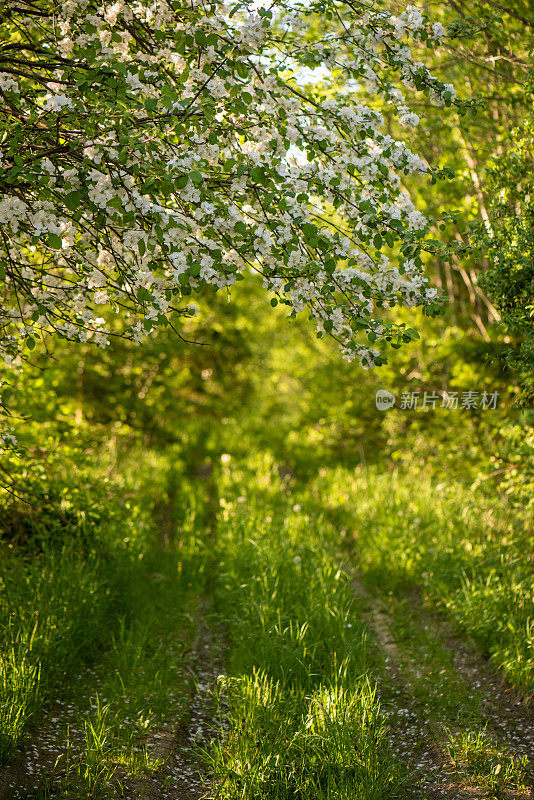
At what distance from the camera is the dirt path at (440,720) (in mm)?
3045

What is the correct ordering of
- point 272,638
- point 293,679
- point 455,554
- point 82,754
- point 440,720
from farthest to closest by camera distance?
1. point 455,554
2. point 272,638
3. point 293,679
4. point 440,720
5. point 82,754

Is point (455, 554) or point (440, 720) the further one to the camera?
point (455, 554)

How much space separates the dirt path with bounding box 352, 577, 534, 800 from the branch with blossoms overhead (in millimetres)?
2157

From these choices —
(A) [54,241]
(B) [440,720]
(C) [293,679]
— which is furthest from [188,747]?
(A) [54,241]

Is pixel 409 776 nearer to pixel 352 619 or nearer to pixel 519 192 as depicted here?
pixel 352 619

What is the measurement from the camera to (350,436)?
9508 mm

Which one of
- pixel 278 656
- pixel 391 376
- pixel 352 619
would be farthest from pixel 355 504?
pixel 278 656

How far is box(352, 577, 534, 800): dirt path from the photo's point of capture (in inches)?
120

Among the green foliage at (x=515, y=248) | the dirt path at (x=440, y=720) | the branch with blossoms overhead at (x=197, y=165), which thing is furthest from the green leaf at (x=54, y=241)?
the dirt path at (x=440, y=720)

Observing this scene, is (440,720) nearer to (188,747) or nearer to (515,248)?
(188,747)

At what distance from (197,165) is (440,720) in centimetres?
338

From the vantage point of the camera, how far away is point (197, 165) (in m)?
2.72

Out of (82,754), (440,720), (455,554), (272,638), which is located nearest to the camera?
(82,754)

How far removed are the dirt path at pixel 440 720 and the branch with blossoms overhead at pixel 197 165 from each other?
216cm
